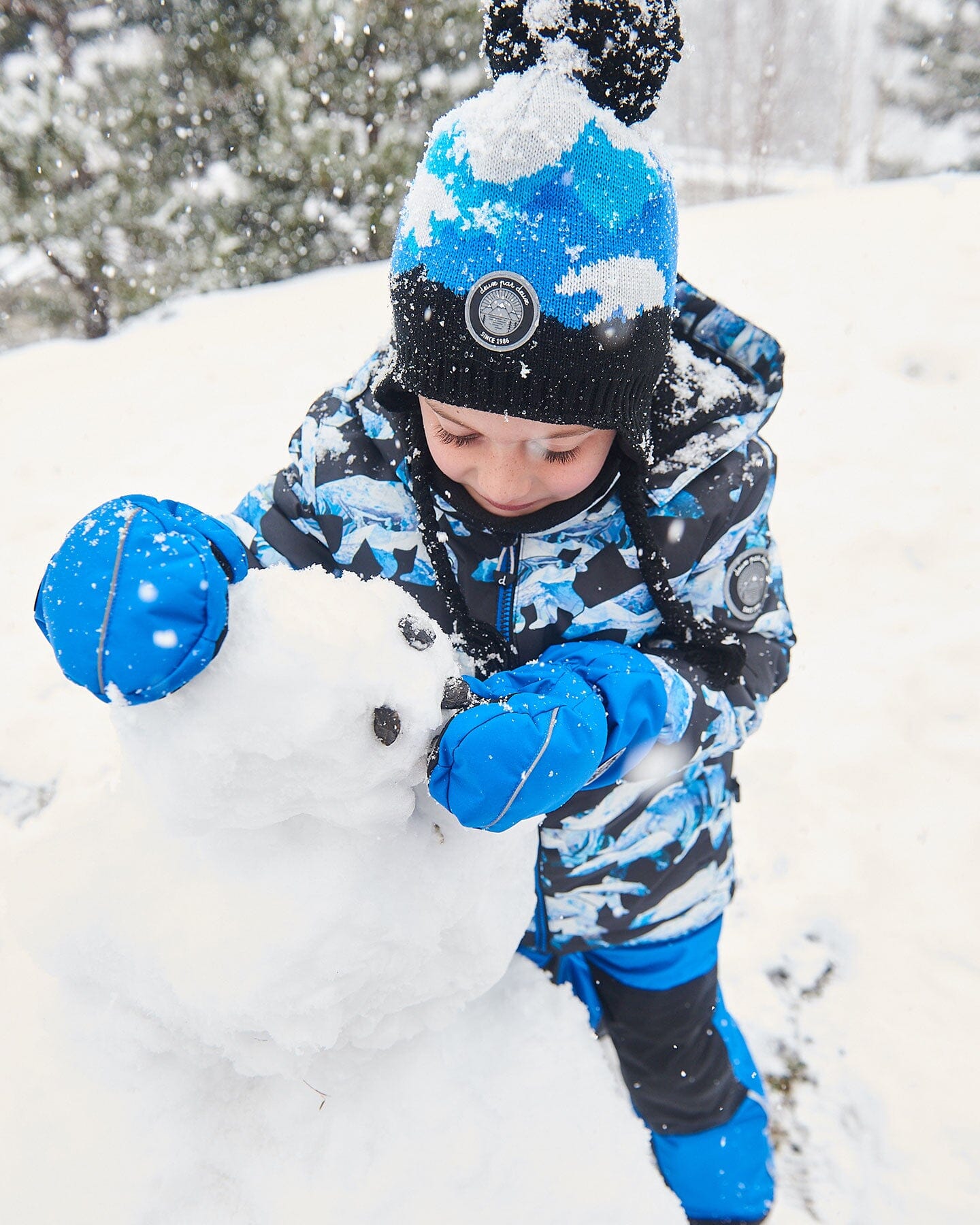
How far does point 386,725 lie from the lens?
0.85 metres

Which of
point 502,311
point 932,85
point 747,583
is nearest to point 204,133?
point 502,311

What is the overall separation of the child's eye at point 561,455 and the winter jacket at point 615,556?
10 cm

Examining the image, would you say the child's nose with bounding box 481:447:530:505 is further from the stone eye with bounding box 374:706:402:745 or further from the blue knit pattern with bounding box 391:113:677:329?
the stone eye with bounding box 374:706:402:745

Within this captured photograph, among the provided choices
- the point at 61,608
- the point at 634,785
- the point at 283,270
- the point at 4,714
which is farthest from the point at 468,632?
the point at 283,270

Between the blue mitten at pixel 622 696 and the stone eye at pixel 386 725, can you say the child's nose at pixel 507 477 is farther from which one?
the stone eye at pixel 386 725

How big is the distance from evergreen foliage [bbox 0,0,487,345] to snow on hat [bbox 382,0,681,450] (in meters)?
6.28

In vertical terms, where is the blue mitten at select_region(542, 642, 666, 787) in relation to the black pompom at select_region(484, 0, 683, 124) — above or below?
below

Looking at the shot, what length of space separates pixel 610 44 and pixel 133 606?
3.24 feet

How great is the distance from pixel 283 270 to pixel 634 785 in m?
7.13

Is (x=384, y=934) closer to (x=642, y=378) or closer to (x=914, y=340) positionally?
(x=642, y=378)

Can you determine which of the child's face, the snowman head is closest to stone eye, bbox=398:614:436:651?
the snowman head

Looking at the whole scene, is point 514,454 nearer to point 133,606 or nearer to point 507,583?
point 507,583

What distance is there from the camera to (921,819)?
8.03 ft

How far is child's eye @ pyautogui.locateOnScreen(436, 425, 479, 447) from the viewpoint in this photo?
120 cm
